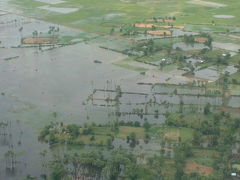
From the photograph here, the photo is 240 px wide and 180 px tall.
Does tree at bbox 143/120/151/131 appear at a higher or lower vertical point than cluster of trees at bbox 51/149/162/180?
higher

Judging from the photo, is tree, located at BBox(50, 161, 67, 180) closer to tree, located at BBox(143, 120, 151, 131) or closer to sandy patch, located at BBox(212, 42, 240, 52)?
tree, located at BBox(143, 120, 151, 131)

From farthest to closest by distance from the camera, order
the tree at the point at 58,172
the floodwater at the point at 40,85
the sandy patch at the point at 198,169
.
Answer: the floodwater at the point at 40,85 → the sandy patch at the point at 198,169 → the tree at the point at 58,172

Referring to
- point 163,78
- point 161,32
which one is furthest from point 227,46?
point 163,78

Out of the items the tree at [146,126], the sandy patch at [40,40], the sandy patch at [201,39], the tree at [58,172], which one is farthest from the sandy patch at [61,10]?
the tree at [58,172]

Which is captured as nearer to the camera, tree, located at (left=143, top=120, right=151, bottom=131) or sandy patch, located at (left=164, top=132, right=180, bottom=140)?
sandy patch, located at (left=164, top=132, right=180, bottom=140)

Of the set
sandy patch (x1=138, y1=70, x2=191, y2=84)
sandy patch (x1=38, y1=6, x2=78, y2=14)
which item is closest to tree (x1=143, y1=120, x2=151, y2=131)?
sandy patch (x1=138, y1=70, x2=191, y2=84)

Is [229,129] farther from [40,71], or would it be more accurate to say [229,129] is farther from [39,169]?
[40,71]

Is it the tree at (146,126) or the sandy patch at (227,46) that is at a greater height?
the sandy patch at (227,46)

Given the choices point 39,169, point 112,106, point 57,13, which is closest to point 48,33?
point 57,13

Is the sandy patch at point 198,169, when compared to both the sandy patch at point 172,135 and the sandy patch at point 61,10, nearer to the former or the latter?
the sandy patch at point 172,135
